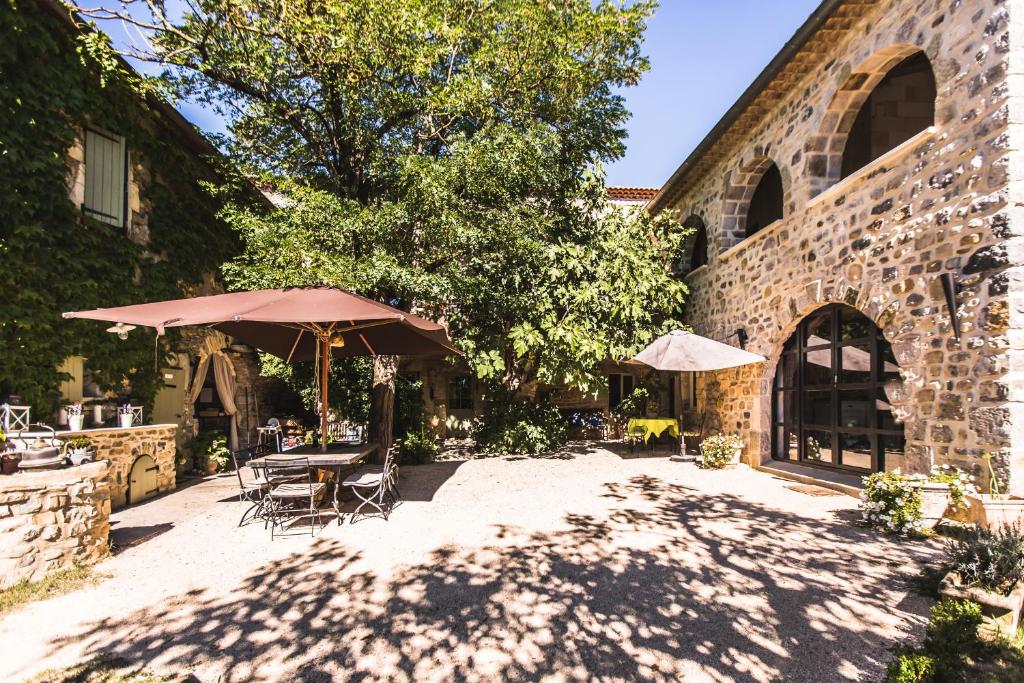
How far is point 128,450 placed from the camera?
620cm

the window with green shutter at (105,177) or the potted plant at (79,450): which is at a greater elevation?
the window with green shutter at (105,177)

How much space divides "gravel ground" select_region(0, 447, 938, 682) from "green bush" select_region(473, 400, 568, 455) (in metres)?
4.76

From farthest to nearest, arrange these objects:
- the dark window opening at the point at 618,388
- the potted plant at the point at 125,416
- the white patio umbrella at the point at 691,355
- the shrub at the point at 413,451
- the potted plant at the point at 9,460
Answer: the dark window opening at the point at 618,388, the shrub at the point at 413,451, the white patio umbrella at the point at 691,355, the potted plant at the point at 125,416, the potted plant at the point at 9,460

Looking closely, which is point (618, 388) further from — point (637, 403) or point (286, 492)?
point (286, 492)

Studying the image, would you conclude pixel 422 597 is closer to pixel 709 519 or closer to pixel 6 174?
pixel 709 519

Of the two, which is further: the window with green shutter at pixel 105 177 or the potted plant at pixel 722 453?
the potted plant at pixel 722 453

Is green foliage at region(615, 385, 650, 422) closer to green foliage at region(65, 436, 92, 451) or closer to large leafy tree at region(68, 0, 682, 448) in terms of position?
large leafy tree at region(68, 0, 682, 448)

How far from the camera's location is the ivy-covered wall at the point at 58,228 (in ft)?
17.8

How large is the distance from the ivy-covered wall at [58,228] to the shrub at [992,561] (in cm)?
903

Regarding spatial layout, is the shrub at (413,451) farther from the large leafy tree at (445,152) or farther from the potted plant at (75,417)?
the potted plant at (75,417)

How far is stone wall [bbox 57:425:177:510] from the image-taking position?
5.80m

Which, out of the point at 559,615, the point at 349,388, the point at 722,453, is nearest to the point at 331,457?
the point at 559,615

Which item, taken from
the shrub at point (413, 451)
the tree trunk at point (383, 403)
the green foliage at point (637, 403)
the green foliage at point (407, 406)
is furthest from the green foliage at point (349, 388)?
the green foliage at point (637, 403)

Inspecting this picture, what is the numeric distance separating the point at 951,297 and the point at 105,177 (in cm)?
1070
